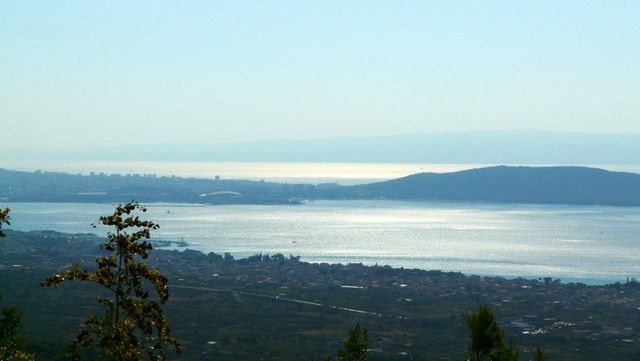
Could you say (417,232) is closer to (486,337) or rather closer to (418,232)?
(418,232)

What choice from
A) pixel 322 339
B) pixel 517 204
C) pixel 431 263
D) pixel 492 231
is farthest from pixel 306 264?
pixel 517 204

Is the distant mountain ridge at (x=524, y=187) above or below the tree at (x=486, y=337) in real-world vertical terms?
above

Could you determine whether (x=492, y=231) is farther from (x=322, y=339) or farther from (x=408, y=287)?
(x=322, y=339)

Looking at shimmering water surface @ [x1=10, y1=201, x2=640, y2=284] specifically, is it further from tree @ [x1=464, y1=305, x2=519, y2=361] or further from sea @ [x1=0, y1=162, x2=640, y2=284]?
tree @ [x1=464, y1=305, x2=519, y2=361]

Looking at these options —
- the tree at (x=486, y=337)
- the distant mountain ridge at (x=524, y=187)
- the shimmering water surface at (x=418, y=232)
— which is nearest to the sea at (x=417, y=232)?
the shimmering water surface at (x=418, y=232)

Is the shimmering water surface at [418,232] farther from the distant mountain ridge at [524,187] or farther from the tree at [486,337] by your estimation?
the tree at [486,337]

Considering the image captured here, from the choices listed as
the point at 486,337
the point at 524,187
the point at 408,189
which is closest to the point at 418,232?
the point at 408,189

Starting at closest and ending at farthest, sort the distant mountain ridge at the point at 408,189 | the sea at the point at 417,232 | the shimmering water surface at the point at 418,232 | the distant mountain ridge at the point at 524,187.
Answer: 1. the sea at the point at 417,232
2. the shimmering water surface at the point at 418,232
3. the distant mountain ridge at the point at 408,189
4. the distant mountain ridge at the point at 524,187
